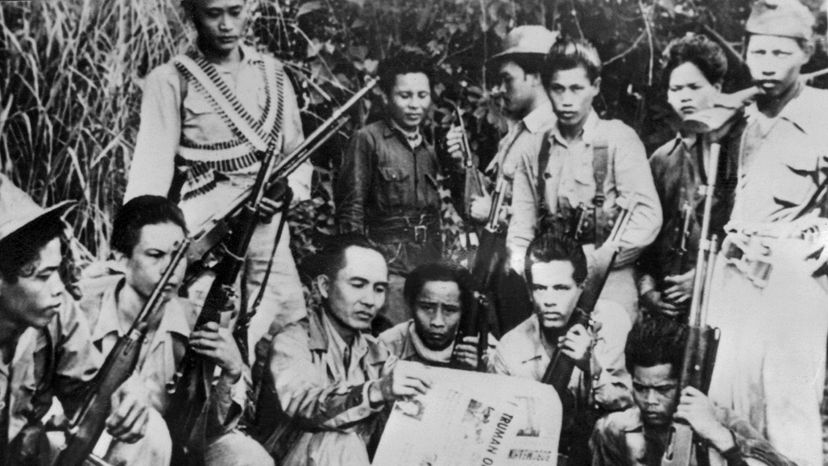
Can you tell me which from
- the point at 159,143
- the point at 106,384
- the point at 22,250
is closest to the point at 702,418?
the point at 106,384

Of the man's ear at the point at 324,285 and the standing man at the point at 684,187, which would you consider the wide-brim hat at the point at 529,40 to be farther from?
the man's ear at the point at 324,285

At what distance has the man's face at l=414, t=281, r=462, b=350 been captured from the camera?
5703mm

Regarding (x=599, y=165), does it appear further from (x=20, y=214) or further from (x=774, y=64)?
(x=20, y=214)

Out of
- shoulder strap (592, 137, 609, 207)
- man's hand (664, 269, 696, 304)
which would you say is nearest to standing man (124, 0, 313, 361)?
shoulder strap (592, 137, 609, 207)

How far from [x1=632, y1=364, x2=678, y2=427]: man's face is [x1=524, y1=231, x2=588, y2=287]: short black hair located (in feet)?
1.89

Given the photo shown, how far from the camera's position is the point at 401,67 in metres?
5.82

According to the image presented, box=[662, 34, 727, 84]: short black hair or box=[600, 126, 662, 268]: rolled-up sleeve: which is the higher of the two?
box=[662, 34, 727, 84]: short black hair

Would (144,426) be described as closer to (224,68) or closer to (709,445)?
(224,68)

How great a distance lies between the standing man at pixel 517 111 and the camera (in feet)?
19.2

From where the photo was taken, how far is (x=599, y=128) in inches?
232

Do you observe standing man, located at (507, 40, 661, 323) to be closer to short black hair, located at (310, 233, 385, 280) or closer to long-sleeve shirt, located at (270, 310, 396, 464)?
short black hair, located at (310, 233, 385, 280)

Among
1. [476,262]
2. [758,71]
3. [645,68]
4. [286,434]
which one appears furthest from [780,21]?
[286,434]

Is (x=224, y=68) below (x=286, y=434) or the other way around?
the other way around

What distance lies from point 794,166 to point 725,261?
607mm
